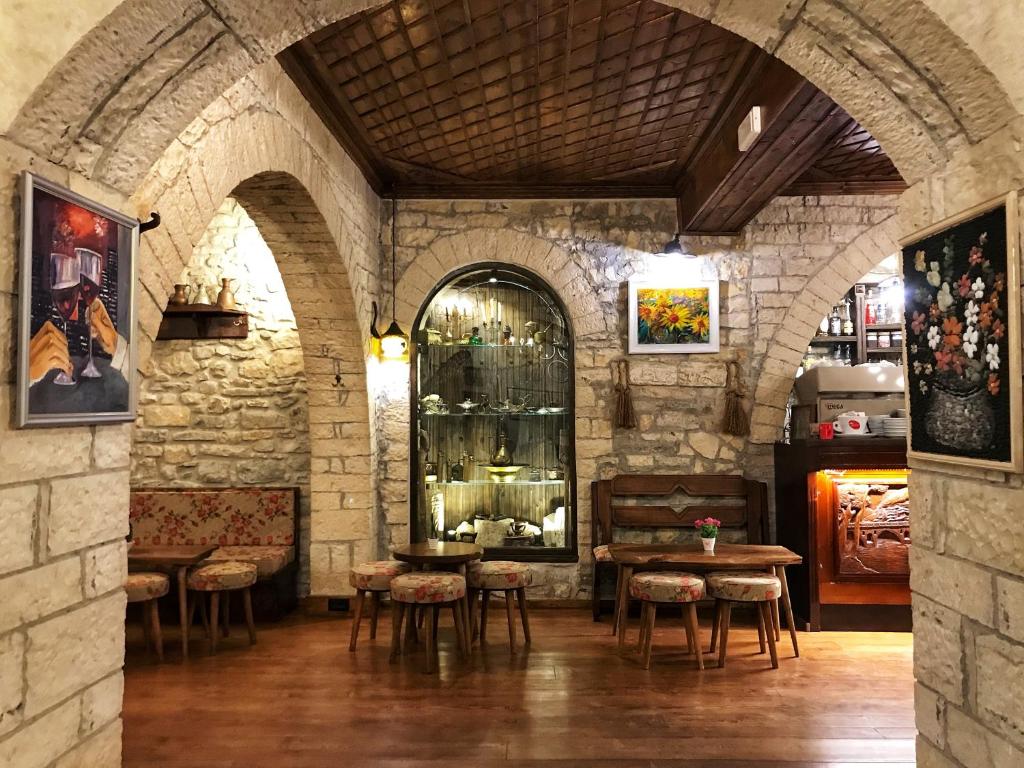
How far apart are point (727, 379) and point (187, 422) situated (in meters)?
4.00

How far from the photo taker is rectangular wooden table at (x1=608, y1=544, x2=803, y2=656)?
14.6 feet

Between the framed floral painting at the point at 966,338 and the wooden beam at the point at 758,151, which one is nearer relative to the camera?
the framed floral painting at the point at 966,338

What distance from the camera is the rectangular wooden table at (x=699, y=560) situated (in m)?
4.44

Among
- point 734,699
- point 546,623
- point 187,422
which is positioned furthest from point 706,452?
point 187,422

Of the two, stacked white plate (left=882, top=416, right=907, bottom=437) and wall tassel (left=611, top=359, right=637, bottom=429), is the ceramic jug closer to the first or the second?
wall tassel (left=611, top=359, right=637, bottom=429)

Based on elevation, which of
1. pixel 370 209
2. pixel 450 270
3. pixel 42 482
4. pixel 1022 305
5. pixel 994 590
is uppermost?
pixel 370 209

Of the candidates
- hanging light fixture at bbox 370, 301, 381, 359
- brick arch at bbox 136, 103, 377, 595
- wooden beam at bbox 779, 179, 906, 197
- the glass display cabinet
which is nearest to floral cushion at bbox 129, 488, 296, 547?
brick arch at bbox 136, 103, 377, 595

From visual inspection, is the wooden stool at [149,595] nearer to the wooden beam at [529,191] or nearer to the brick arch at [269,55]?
the wooden beam at [529,191]

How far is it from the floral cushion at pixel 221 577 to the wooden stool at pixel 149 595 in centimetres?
17

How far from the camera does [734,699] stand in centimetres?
370

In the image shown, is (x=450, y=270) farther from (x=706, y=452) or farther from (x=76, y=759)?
(x=76, y=759)

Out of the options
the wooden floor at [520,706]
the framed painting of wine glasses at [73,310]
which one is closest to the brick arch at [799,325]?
the wooden floor at [520,706]

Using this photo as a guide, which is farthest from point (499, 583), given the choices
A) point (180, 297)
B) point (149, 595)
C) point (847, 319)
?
point (847, 319)

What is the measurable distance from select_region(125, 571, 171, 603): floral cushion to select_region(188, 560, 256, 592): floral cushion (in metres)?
0.17
